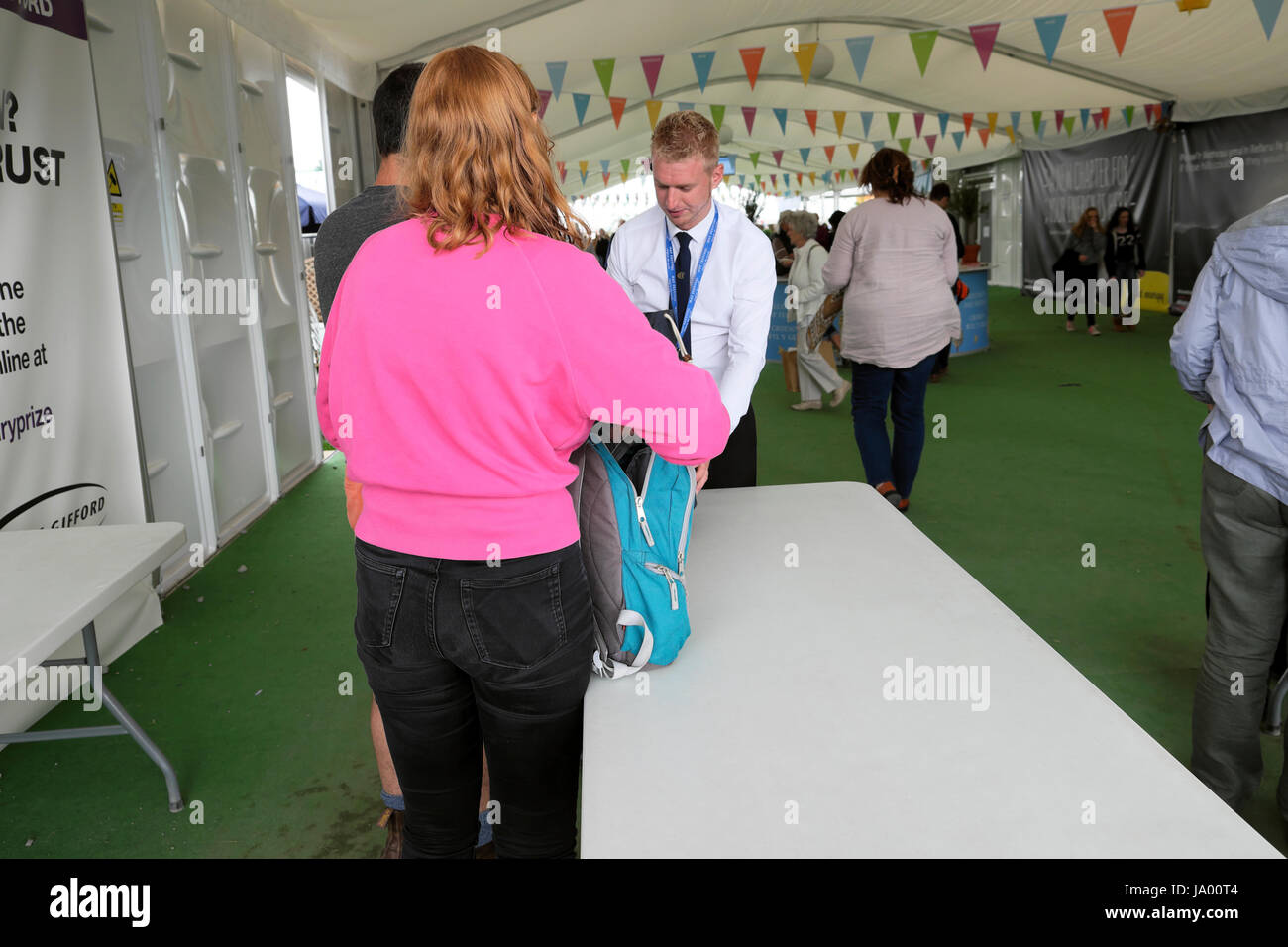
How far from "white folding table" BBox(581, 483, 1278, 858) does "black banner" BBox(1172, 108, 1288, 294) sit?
33.2 ft

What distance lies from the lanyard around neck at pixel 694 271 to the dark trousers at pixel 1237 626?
1.16 meters

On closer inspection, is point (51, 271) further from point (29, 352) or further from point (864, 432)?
point (864, 432)

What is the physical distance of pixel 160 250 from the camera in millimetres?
3756

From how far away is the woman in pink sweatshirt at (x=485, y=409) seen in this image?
109cm

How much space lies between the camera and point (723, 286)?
7.41 feet

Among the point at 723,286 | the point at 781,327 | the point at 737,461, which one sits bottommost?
the point at 737,461

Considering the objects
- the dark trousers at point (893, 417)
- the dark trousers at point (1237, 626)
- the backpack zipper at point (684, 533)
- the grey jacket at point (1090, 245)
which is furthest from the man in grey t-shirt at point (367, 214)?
the grey jacket at point (1090, 245)

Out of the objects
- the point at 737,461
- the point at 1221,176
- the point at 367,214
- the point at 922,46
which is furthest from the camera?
the point at 1221,176

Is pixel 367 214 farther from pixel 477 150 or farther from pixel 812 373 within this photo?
pixel 812 373

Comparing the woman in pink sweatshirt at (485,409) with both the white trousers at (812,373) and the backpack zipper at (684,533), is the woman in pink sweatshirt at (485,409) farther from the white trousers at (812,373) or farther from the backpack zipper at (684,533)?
the white trousers at (812,373)

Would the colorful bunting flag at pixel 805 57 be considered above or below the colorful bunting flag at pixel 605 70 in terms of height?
above

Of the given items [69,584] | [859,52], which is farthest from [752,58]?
[69,584]

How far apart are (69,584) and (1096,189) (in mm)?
14112

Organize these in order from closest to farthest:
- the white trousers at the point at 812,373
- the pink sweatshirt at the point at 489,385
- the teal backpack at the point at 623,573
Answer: the pink sweatshirt at the point at 489,385 < the teal backpack at the point at 623,573 < the white trousers at the point at 812,373
